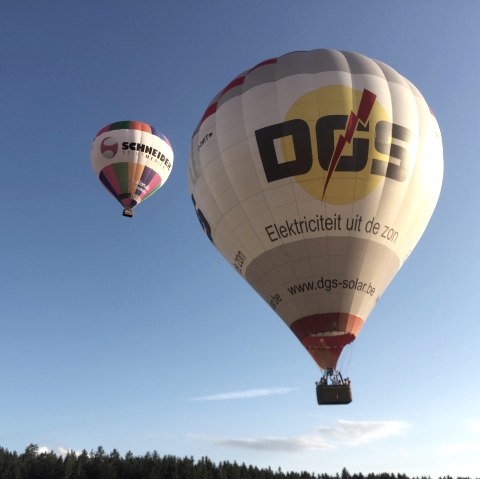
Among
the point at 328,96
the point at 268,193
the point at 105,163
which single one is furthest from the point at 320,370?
the point at 105,163

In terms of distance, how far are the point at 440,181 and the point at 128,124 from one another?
92.0 ft

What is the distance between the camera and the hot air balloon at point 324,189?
774 inches

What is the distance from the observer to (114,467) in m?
58.6

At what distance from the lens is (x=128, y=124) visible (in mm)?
41719

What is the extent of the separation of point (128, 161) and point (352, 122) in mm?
24892

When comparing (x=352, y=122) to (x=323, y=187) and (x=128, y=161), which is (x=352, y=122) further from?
(x=128, y=161)

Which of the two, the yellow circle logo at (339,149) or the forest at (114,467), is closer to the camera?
the yellow circle logo at (339,149)

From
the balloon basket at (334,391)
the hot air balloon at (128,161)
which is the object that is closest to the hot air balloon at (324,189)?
the balloon basket at (334,391)

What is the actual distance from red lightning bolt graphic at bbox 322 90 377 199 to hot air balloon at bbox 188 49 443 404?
4 centimetres

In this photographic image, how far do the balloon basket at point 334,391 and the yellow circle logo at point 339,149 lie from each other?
736cm

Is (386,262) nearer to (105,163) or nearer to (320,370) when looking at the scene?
(320,370)

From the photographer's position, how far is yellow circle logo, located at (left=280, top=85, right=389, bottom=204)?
773 inches

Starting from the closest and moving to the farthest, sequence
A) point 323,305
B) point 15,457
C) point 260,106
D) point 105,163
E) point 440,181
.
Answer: point 323,305, point 260,106, point 440,181, point 105,163, point 15,457

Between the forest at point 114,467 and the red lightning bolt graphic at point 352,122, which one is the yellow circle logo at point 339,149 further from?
the forest at point 114,467
